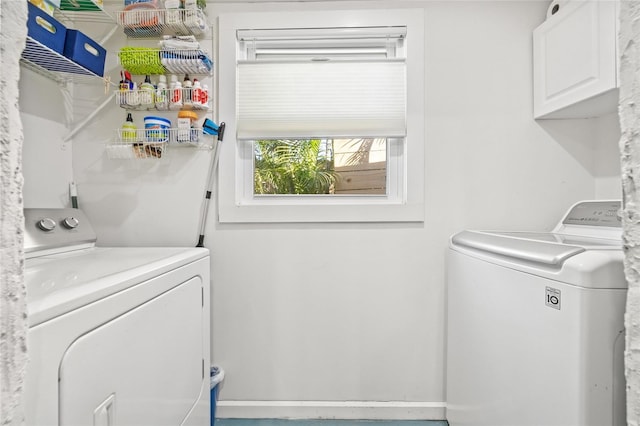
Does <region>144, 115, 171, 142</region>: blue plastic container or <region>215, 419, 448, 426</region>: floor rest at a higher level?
<region>144, 115, 171, 142</region>: blue plastic container

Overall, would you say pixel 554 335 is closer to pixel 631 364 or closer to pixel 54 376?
pixel 631 364

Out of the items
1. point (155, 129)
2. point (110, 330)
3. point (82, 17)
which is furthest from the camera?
point (82, 17)

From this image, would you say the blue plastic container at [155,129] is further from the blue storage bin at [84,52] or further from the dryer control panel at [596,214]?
the dryer control panel at [596,214]

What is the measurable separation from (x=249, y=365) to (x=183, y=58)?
157 cm

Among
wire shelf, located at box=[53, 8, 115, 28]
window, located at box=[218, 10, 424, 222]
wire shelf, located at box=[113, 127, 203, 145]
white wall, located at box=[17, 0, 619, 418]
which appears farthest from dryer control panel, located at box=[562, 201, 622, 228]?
wire shelf, located at box=[53, 8, 115, 28]

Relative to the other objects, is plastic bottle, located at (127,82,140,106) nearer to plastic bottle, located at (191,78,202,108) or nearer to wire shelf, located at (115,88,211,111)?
wire shelf, located at (115,88,211,111)

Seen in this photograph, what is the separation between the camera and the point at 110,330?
0.78m

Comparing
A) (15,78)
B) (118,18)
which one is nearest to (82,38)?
(118,18)

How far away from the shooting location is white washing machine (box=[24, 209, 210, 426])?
628 millimetres

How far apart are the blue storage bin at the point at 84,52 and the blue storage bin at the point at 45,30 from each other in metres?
0.02

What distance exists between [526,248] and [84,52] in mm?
1871

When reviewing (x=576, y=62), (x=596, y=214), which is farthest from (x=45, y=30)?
(x=596, y=214)

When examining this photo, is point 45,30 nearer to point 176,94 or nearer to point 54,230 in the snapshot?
point 176,94

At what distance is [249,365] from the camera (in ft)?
5.42
